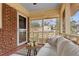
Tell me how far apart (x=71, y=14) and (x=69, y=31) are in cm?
17

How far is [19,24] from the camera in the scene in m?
1.43

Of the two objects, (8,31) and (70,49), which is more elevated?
(8,31)

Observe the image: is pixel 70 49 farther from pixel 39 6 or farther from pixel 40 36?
pixel 39 6

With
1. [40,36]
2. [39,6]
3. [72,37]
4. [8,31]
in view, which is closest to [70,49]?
[72,37]

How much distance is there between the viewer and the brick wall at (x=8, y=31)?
137 cm

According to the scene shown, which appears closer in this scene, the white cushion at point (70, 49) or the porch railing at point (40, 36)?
the white cushion at point (70, 49)

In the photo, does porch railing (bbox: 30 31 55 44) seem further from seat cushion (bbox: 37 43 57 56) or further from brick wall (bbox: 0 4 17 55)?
brick wall (bbox: 0 4 17 55)

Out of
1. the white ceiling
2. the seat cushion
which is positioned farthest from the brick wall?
the seat cushion

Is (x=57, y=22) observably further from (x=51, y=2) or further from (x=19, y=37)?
(x=19, y=37)

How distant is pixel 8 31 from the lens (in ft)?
4.60

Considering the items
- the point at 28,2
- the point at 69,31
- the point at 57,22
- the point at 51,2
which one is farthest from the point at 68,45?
the point at 28,2

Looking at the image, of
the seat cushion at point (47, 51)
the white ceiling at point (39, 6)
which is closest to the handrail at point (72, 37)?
the seat cushion at point (47, 51)

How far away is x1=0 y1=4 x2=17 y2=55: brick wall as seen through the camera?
1372 millimetres

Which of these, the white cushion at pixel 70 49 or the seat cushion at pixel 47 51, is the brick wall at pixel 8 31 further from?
the white cushion at pixel 70 49
